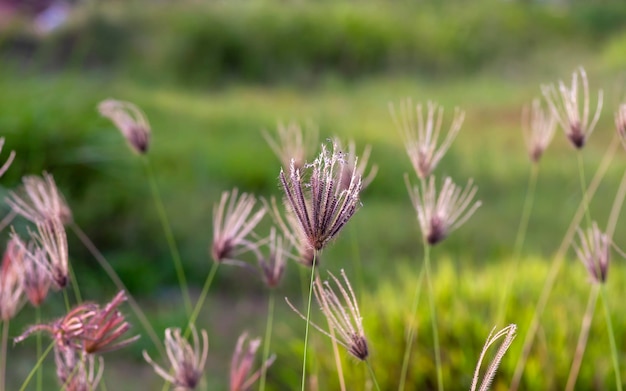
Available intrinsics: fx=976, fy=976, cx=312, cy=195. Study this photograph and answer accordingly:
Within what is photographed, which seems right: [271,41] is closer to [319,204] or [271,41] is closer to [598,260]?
[598,260]

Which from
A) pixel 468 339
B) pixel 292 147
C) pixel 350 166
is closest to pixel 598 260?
pixel 350 166

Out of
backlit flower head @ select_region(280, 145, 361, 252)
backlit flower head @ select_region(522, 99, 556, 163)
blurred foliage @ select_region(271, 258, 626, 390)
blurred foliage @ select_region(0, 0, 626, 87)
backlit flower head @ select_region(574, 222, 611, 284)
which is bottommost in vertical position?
blurred foliage @ select_region(0, 0, 626, 87)

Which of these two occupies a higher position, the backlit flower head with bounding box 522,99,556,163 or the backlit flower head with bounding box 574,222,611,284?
the backlit flower head with bounding box 522,99,556,163

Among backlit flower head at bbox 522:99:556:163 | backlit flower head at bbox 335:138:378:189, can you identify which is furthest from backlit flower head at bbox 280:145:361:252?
backlit flower head at bbox 522:99:556:163

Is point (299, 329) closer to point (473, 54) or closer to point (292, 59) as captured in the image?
point (292, 59)

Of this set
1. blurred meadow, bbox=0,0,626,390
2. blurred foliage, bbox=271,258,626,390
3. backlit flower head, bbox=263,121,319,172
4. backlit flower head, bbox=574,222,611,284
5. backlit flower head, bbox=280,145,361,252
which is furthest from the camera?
blurred meadow, bbox=0,0,626,390

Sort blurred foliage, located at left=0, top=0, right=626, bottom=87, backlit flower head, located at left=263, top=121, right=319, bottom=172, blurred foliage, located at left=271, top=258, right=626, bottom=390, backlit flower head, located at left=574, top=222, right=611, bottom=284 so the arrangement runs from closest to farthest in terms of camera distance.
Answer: backlit flower head, located at left=574, top=222, right=611, bottom=284 → backlit flower head, located at left=263, top=121, right=319, bottom=172 → blurred foliage, located at left=271, top=258, right=626, bottom=390 → blurred foliage, located at left=0, top=0, right=626, bottom=87

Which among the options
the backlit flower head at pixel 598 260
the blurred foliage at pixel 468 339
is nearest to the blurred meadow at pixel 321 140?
the blurred foliage at pixel 468 339

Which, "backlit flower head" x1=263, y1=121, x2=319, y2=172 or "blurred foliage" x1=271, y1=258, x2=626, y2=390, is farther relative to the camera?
"blurred foliage" x1=271, y1=258, x2=626, y2=390

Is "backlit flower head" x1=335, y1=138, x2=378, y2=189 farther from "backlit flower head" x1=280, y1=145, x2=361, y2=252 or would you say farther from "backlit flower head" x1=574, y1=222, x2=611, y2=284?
"backlit flower head" x1=574, y1=222, x2=611, y2=284
